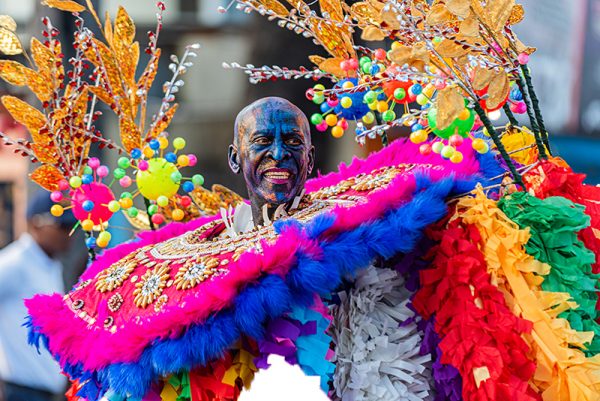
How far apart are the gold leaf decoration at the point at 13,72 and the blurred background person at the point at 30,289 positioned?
59.3 inches

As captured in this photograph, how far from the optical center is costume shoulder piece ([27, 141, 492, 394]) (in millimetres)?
2064

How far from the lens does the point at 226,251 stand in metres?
2.30

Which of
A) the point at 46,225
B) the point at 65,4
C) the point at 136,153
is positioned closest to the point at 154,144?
the point at 136,153

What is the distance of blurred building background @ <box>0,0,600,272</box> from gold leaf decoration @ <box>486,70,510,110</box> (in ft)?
9.16

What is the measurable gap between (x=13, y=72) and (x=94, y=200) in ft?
1.56

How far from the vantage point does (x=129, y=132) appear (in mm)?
2994

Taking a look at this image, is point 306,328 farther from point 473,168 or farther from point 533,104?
point 533,104

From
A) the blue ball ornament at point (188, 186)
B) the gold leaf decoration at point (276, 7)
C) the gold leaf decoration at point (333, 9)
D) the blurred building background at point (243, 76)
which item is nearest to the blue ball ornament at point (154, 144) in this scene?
the blue ball ornament at point (188, 186)

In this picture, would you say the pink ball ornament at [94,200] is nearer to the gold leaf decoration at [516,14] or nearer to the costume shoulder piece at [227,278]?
the costume shoulder piece at [227,278]

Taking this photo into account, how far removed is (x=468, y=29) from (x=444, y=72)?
13 centimetres

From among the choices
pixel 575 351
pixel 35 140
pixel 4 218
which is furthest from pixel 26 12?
pixel 575 351

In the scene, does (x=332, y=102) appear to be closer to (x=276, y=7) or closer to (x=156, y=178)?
(x=276, y=7)

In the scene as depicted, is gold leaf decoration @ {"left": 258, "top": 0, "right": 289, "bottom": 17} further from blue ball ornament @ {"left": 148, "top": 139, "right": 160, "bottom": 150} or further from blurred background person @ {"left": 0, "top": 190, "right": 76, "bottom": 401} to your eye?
blurred background person @ {"left": 0, "top": 190, "right": 76, "bottom": 401}

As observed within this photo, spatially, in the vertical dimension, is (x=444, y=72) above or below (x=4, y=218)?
above
